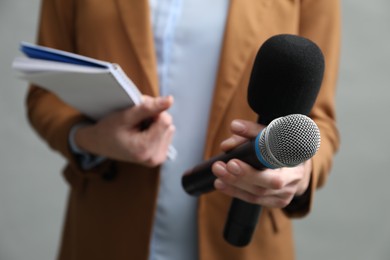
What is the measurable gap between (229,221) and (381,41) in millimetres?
941

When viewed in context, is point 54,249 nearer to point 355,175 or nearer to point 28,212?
point 28,212

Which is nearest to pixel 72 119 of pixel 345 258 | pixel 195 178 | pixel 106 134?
pixel 106 134

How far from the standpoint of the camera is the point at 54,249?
63.8 inches

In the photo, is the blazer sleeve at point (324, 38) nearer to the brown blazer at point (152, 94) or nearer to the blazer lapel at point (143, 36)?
the brown blazer at point (152, 94)

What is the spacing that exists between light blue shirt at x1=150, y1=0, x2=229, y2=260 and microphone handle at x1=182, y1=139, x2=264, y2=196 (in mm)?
157

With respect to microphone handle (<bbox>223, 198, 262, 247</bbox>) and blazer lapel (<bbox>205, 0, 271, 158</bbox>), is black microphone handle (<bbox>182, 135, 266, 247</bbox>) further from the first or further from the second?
blazer lapel (<bbox>205, 0, 271, 158</bbox>)

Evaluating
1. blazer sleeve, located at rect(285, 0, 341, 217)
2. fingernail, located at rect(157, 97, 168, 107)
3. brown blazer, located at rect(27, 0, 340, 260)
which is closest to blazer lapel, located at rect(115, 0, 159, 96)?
brown blazer, located at rect(27, 0, 340, 260)

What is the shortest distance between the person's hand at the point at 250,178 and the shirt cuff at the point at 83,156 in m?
0.31

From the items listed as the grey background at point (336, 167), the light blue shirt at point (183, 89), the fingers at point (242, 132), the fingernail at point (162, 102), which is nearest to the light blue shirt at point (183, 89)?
the light blue shirt at point (183, 89)

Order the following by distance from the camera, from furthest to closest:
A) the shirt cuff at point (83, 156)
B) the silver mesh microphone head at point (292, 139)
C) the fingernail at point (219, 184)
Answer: the shirt cuff at point (83, 156) < the fingernail at point (219, 184) < the silver mesh microphone head at point (292, 139)

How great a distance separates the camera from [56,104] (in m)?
0.83

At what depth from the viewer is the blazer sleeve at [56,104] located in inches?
30.2

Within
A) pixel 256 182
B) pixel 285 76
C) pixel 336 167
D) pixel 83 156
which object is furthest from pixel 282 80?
pixel 336 167

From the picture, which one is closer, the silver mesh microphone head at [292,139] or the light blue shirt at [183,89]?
the silver mesh microphone head at [292,139]
